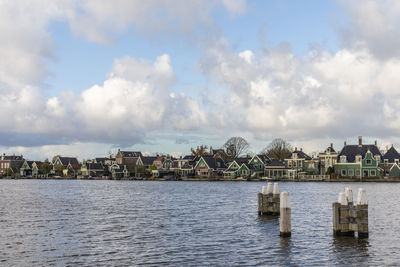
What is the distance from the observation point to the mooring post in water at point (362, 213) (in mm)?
23406

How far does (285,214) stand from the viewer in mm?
24766

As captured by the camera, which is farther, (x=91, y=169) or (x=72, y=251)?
(x=91, y=169)

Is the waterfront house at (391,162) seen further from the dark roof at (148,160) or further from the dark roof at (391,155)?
the dark roof at (148,160)

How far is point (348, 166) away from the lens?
129375mm

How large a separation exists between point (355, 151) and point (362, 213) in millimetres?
111586

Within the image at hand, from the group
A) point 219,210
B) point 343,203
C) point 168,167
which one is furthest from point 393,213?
point 168,167

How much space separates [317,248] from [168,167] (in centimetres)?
15584

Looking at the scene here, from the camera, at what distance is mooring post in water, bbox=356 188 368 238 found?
23406 mm

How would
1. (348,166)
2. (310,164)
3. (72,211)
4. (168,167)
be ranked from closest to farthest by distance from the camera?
(72,211) → (348,166) → (310,164) → (168,167)

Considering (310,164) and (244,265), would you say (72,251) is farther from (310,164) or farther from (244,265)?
(310,164)

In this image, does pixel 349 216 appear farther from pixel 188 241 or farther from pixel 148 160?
pixel 148 160

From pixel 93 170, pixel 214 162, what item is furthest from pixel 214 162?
pixel 93 170

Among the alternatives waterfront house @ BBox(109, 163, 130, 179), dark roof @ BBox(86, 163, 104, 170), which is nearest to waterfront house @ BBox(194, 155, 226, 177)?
waterfront house @ BBox(109, 163, 130, 179)

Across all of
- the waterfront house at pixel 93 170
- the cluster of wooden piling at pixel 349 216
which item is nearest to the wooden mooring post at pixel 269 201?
the cluster of wooden piling at pixel 349 216
